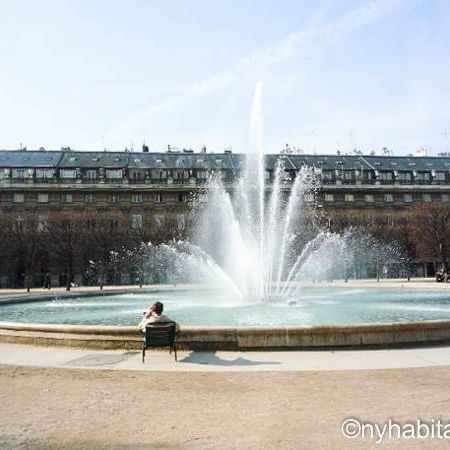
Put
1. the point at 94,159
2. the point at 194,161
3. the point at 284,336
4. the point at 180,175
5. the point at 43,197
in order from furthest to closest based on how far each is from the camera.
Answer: the point at 194,161, the point at 94,159, the point at 180,175, the point at 43,197, the point at 284,336

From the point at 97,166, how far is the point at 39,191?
9.79 metres

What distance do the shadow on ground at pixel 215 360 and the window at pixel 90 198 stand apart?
236ft

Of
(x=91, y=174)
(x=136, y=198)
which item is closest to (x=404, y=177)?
(x=136, y=198)

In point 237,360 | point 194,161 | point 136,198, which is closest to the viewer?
point 237,360

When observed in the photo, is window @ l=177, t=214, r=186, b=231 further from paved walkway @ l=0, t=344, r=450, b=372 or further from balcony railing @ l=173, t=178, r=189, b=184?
paved walkway @ l=0, t=344, r=450, b=372

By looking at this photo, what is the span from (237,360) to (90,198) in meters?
73.0

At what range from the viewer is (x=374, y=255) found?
72125 mm

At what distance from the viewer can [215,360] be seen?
10.9 metres

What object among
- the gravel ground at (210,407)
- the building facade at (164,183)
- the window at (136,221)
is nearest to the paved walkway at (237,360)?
the gravel ground at (210,407)

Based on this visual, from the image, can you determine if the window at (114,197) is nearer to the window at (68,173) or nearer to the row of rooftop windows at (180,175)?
the row of rooftop windows at (180,175)

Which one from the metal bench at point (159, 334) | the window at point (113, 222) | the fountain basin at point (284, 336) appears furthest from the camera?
the window at point (113, 222)

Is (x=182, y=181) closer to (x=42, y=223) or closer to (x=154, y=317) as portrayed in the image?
(x=42, y=223)

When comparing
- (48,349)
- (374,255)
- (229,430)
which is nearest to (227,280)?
(48,349)

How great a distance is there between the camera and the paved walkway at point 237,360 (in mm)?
10117
